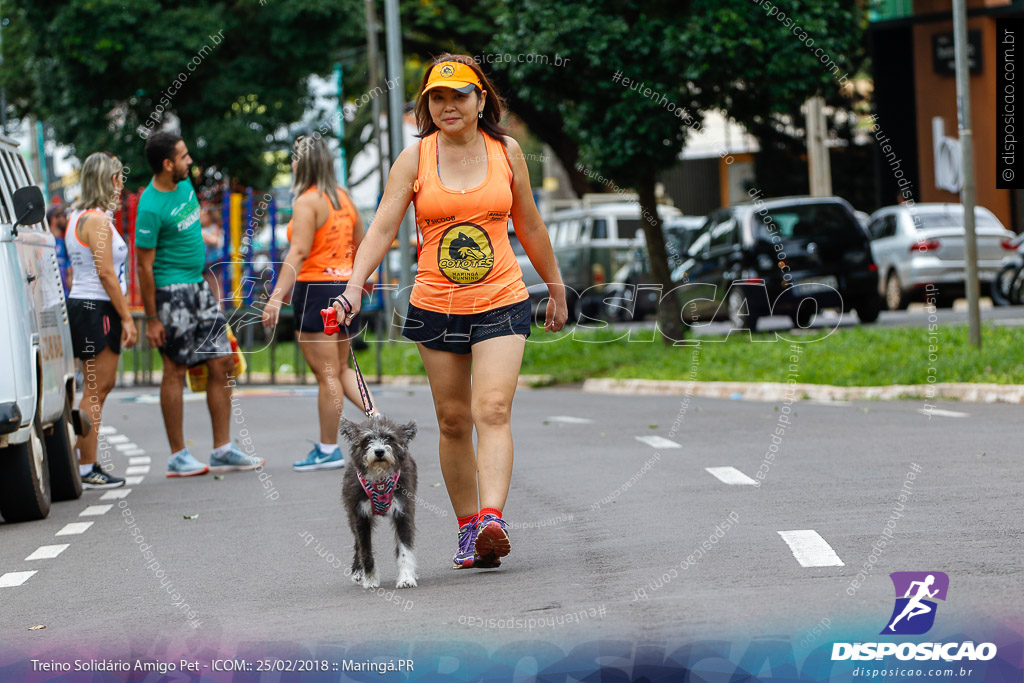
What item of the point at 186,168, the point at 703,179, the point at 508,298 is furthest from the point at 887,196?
the point at 508,298

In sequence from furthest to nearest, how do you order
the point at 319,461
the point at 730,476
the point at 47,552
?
the point at 319,461 → the point at 730,476 → the point at 47,552

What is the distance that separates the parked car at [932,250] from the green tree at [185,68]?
1288 centimetres

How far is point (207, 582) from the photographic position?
6.88 metres

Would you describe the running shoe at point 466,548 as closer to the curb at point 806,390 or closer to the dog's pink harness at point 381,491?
the dog's pink harness at point 381,491

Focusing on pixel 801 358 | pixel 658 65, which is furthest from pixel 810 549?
pixel 658 65

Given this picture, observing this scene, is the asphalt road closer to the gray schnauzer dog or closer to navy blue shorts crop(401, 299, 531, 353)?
the gray schnauzer dog

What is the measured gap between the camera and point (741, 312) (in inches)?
910

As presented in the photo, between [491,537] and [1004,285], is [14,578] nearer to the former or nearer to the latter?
[491,537]

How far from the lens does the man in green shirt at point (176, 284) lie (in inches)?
424

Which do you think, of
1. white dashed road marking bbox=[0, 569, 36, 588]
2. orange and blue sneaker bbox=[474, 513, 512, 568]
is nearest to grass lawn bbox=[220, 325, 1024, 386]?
orange and blue sneaker bbox=[474, 513, 512, 568]

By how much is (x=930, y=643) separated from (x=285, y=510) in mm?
Answer: 5080

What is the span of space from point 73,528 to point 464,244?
11.8 feet

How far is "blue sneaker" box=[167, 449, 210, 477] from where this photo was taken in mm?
11258

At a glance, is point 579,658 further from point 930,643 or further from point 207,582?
point 207,582
